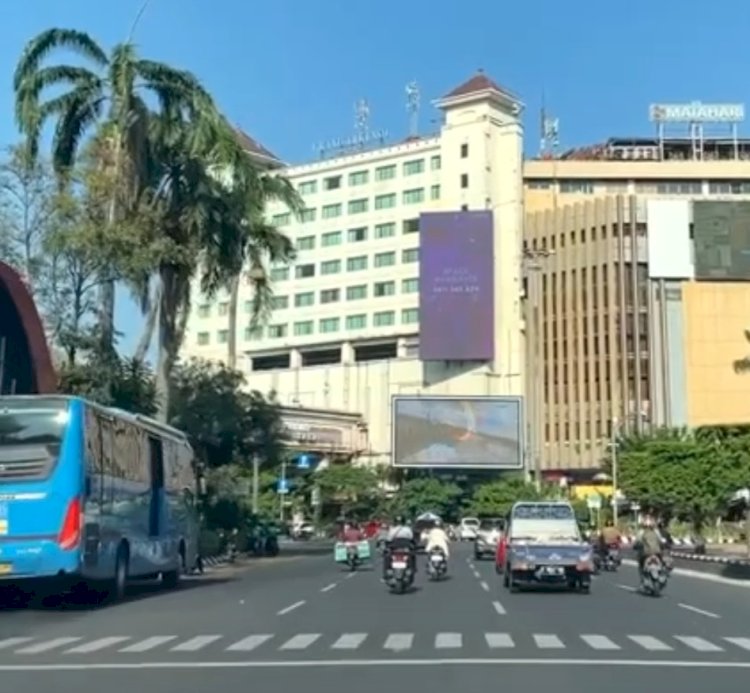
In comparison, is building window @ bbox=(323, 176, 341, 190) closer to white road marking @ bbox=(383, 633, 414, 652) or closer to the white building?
the white building

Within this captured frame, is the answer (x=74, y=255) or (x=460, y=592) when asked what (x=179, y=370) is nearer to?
(x=74, y=255)

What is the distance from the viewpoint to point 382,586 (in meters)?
29.5

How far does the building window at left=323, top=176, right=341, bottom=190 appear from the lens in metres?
120

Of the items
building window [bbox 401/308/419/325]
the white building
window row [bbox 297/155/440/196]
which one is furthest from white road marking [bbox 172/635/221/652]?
window row [bbox 297/155/440/196]

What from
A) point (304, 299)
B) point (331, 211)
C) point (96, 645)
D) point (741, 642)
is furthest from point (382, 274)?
point (96, 645)

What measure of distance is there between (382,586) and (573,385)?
83978mm

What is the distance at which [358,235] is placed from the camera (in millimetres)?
118312

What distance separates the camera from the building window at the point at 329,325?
389 feet

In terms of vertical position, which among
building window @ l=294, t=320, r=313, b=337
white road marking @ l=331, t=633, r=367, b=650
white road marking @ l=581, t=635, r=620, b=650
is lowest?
white road marking @ l=331, t=633, r=367, b=650

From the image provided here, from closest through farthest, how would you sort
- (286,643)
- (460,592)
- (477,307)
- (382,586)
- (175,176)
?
(286,643) → (460,592) → (382,586) → (175,176) → (477,307)

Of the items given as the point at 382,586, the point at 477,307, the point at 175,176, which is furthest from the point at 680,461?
the point at 382,586

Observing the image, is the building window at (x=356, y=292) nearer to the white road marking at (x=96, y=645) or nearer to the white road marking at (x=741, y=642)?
the white road marking at (x=96, y=645)

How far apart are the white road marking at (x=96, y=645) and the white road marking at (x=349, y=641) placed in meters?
2.84

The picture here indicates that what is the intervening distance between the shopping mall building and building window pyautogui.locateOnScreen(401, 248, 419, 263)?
6.8 inches
